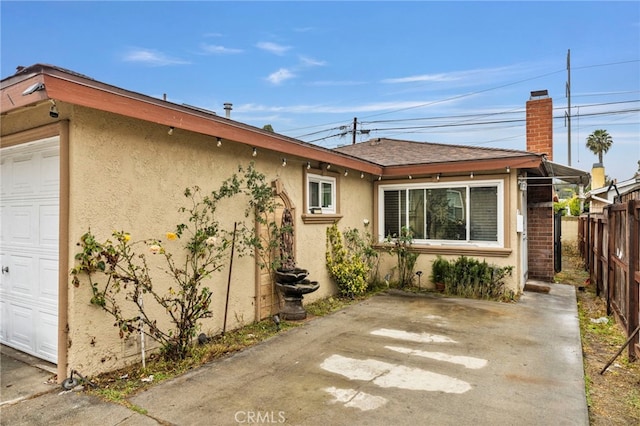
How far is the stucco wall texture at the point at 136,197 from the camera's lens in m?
3.59

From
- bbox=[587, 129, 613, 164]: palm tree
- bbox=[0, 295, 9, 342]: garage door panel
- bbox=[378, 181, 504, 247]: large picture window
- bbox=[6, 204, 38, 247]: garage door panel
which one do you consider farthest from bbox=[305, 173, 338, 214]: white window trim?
bbox=[587, 129, 613, 164]: palm tree

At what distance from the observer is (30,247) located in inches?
165

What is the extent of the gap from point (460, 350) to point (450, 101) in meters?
21.1

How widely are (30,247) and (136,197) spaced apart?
4.50 feet

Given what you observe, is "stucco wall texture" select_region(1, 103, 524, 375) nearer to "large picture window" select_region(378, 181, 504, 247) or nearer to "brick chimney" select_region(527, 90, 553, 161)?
"large picture window" select_region(378, 181, 504, 247)

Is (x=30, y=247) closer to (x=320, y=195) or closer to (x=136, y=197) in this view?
(x=136, y=197)

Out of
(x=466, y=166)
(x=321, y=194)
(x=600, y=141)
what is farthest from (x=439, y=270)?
(x=600, y=141)

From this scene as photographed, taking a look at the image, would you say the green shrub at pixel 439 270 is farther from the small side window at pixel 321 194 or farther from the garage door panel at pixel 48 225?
the garage door panel at pixel 48 225

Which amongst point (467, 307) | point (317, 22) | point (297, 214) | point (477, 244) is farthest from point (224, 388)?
point (317, 22)

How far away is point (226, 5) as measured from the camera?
31.3 feet

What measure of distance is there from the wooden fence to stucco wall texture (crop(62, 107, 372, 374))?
5.04m

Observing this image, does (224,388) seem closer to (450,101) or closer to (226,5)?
(226,5)

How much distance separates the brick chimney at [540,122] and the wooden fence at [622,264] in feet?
7.67

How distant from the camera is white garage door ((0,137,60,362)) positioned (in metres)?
3.92
